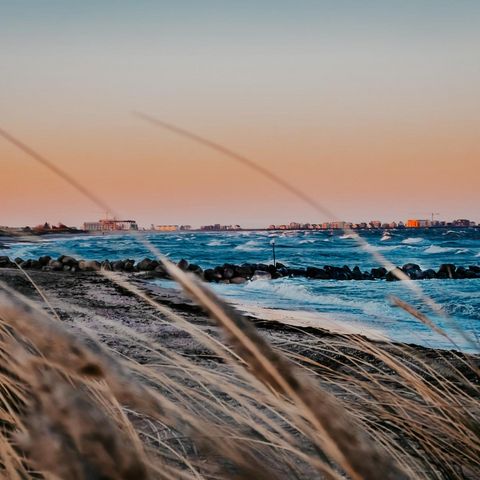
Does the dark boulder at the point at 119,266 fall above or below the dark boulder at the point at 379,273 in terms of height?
above

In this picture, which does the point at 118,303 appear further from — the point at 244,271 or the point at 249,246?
the point at 249,246

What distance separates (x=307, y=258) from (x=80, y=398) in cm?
3516

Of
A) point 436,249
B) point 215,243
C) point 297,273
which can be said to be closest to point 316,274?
point 297,273

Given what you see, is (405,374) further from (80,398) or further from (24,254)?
(24,254)

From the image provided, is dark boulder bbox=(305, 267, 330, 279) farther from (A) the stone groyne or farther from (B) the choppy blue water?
(B) the choppy blue water

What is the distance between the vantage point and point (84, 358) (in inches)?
14.9

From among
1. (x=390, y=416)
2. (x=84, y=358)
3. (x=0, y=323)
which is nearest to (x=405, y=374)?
(x=390, y=416)

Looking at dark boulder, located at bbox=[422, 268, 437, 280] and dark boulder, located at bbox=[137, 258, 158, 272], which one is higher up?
dark boulder, located at bbox=[137, 258, 158, 272]

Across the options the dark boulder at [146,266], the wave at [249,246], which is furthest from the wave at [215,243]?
the dark boulder at [146,266]

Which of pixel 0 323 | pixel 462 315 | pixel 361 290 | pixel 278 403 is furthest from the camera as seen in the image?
pixel 361 290

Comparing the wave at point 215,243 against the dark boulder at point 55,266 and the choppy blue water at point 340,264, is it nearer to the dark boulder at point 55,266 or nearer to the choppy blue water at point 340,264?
the choppy blue water at point 340,264

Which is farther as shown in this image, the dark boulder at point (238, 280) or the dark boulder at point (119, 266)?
the dark boulder at point (119, 266)

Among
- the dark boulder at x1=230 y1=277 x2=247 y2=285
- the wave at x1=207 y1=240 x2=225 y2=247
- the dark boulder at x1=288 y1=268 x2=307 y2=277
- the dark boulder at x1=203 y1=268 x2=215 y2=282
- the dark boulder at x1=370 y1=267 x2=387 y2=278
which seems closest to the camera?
the dark boulder at x1=230 y1=277 x2=247 y2=285

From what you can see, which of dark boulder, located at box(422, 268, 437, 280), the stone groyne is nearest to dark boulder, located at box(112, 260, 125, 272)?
the stone groyne
